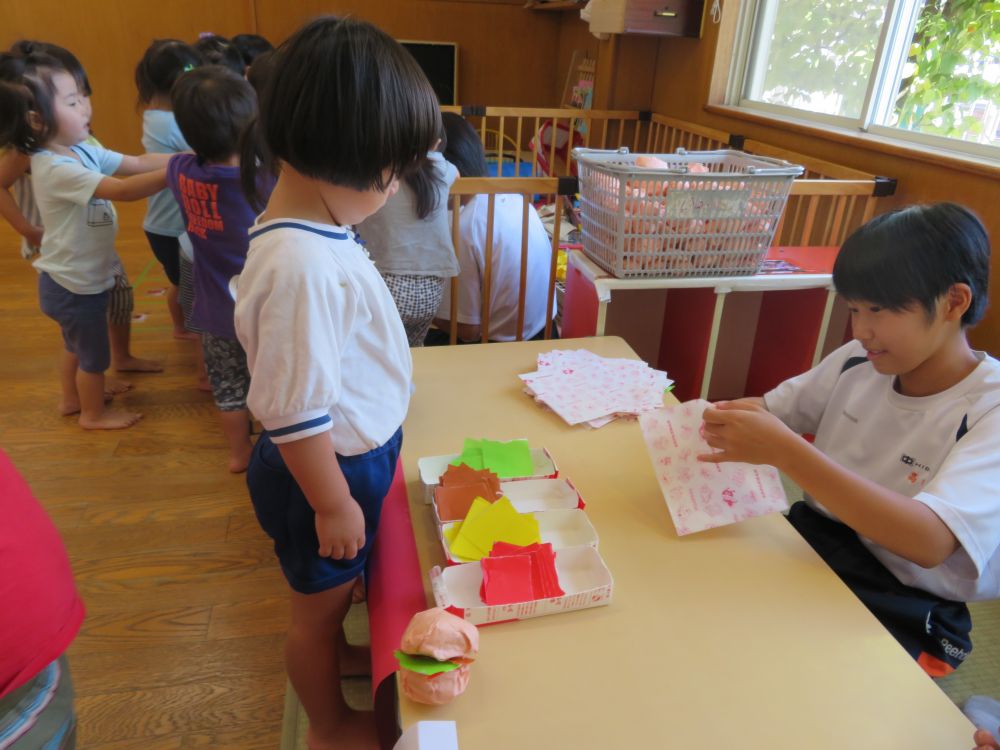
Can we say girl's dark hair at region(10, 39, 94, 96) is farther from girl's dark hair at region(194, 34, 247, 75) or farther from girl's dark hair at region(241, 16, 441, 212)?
girl's dark hair at region(241, 16, 441, 212)

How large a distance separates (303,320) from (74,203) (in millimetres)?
1688

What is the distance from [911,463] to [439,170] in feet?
3.98

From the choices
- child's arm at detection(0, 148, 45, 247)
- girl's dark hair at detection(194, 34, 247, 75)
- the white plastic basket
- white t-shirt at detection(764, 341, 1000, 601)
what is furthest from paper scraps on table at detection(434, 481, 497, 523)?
girl's dark hair at detection(194, 34, 247, 75)

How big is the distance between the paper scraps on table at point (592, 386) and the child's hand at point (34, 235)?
1.76m

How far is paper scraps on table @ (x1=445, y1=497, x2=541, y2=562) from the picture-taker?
2.87 ft

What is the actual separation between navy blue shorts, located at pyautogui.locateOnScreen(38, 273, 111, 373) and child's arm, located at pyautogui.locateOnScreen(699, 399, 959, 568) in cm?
200

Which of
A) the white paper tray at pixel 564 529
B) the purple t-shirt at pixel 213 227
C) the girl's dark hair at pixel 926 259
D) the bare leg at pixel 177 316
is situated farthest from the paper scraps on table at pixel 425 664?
the bare leg at pixel 177 316

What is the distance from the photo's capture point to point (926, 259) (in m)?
0.94

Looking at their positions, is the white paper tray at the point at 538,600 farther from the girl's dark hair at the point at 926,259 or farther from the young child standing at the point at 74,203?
the young child standing at the point at 74,203

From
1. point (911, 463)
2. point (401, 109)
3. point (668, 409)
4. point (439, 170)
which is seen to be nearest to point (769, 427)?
point (668, 409)

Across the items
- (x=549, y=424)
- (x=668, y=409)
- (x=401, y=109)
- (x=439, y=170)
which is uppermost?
(x=401, y=109)

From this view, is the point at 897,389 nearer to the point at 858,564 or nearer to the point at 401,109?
the point at 858,564

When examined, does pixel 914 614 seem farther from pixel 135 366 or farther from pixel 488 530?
pixel 135 366

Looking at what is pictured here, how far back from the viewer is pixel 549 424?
1.22 metres
